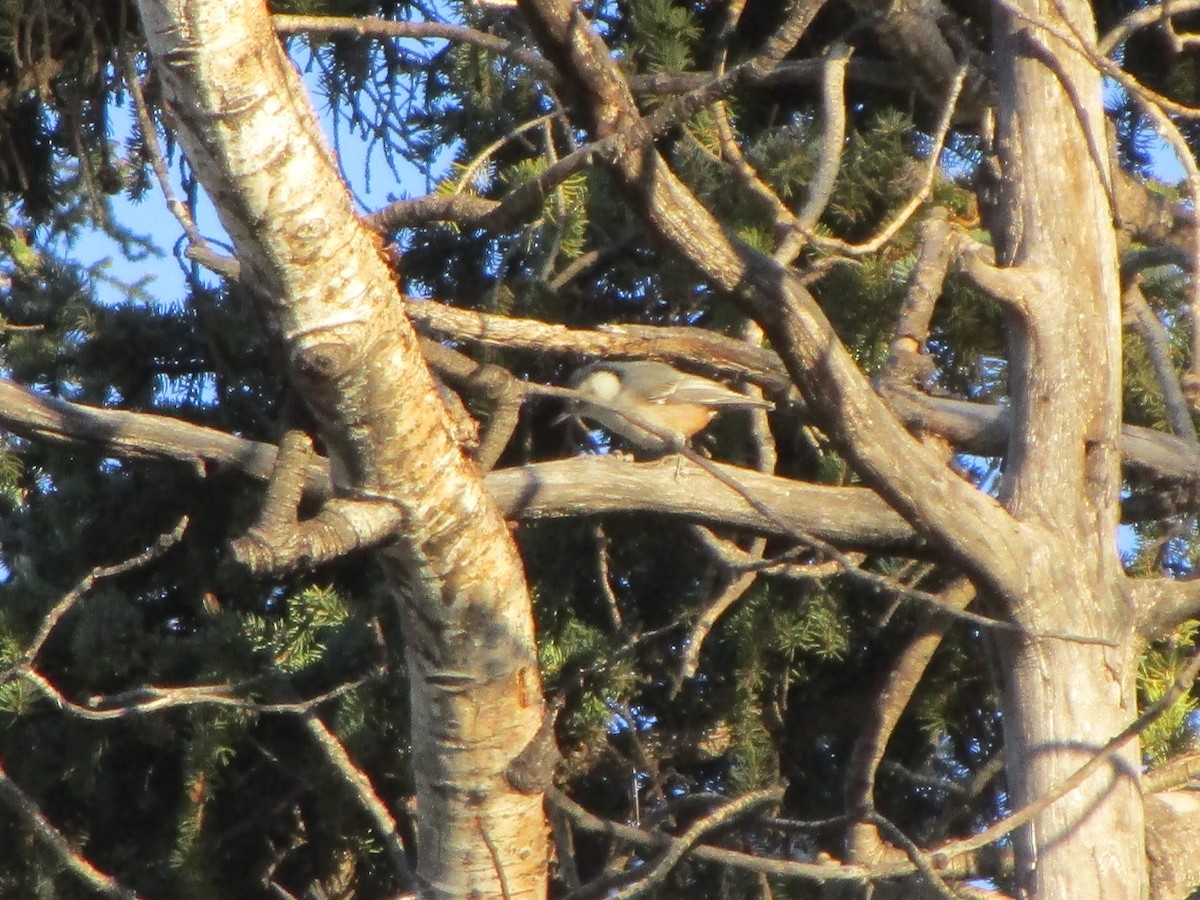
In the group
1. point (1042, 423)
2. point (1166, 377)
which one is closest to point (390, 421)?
point (1042, 423)

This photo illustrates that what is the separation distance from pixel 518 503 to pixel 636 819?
137 cm

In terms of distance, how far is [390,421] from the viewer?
2078mm

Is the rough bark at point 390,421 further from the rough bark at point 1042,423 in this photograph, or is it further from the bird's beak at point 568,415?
the bird's beak at point 568,415

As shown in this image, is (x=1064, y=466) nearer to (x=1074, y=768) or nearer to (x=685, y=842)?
(x=1074, y=768)

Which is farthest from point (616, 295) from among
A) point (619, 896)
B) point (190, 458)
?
point (619, 896)

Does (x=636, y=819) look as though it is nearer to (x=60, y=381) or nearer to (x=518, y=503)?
(x=518, y=503)

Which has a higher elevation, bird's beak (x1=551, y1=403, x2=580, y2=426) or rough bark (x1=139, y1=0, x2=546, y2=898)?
bird's beak (x1=551, y1=403, x2=580, y2=426)

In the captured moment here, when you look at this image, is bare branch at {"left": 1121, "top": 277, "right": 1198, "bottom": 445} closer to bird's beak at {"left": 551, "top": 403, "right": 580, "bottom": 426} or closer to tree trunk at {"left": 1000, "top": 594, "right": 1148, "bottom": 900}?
tree trunk at {"left": 1000, "top": 594, "right": 1148, "bottom": 900}

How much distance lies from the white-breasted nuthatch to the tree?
18cm

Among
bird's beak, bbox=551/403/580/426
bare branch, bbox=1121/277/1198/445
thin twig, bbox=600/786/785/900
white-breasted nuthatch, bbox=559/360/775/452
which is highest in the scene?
white-breasted nuthatch, bbox=559/360/775/452

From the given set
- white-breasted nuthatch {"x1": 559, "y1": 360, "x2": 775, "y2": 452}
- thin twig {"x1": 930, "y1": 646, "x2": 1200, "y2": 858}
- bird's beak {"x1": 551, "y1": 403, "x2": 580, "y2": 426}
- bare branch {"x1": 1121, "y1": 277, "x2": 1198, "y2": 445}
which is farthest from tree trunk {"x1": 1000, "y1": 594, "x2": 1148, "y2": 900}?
bird's beak {"x1": 551, "y1": 403, "x2": 580, "y2": 426}

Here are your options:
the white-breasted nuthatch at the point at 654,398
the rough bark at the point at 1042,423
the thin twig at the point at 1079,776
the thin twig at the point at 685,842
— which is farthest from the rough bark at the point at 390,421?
the white-breasted nuthatch at the point at 654,398

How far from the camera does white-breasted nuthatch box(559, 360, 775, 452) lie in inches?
161

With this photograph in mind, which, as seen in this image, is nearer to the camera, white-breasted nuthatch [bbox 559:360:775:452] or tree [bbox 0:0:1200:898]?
tree [bbox 0:0:1200:898]
